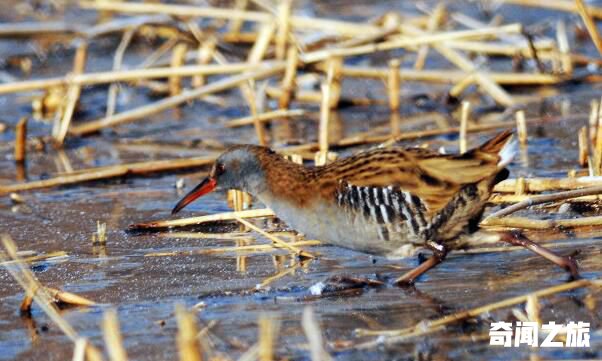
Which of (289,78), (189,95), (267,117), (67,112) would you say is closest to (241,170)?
(267,117)

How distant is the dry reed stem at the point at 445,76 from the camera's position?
923cm

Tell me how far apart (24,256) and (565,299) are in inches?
104

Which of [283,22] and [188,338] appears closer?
[188,338]

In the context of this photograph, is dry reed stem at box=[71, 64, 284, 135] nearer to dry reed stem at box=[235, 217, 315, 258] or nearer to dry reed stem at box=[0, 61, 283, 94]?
dry reed stem at box=[0, 61, 283, 94]

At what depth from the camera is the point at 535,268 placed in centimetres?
509

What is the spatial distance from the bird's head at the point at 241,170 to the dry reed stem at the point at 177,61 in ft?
12.7

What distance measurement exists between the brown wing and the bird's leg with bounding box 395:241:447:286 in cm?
16

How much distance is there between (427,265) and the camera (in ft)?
16.4

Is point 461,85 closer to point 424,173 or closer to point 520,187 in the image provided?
point 520,187

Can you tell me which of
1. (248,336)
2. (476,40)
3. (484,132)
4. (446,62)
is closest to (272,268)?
(248,336)

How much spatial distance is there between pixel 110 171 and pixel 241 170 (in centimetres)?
208

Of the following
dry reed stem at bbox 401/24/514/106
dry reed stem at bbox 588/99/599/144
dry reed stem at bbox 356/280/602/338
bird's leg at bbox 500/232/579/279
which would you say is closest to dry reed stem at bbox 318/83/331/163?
dry reed stem at bbox 588/99/599/144

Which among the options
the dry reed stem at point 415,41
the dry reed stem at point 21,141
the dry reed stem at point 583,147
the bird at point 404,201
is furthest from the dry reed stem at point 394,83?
the bird at point 404,201

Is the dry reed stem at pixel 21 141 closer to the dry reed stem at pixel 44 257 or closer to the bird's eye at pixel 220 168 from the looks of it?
the dry reed stem at pixel 44 257
